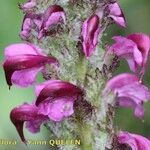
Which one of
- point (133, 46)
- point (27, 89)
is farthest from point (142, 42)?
point (27, 89)

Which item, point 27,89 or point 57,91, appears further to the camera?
point 27,89

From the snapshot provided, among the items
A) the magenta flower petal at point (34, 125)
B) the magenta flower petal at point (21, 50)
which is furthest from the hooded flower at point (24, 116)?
the magenta flower petal at point (21, 50)

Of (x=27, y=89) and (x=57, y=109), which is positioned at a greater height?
(x=57, y=109)

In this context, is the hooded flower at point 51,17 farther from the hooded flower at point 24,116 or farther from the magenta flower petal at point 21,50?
the hooded flower at point 24,116

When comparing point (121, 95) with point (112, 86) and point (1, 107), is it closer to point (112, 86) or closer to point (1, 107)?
point (112, 86)

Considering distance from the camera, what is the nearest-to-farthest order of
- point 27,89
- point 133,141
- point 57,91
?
point 57,91
point 133,141
point 27,89

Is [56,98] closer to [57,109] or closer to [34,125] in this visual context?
[57,109]
